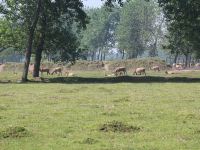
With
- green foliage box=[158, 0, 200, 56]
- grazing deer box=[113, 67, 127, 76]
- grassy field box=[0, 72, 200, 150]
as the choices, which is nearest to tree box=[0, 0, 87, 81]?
green foliage box=[158, 0, 200, 56]

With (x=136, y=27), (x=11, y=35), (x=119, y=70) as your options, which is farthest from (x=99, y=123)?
(x=136, y=27)

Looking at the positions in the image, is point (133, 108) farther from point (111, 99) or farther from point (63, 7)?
point (63, 7)

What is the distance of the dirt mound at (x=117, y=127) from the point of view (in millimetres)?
17781

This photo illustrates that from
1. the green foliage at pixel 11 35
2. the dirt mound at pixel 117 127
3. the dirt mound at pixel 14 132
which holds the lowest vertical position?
the dirt mound at pixel 14 132

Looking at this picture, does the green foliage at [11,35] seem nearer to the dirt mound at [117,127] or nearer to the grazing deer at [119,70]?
the grazing deer at [119,70]

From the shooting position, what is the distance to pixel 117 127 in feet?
59.2

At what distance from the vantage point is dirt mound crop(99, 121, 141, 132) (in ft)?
58.3

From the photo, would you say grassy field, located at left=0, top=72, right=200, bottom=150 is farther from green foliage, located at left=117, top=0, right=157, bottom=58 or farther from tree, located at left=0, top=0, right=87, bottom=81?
green foliage, located at left=117, top=0, right=157, bottom=58

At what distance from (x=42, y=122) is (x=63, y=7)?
37.7m

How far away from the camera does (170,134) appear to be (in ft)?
56.3

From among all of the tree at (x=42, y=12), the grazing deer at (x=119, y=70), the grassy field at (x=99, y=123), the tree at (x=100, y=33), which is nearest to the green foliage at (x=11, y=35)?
the tree at (x=42, y=12)

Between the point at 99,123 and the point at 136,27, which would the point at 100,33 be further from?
the point at 99,123

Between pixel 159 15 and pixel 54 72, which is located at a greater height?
→ pixel 159 15

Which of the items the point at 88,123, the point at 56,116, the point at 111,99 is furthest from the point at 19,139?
the point at 111,99
